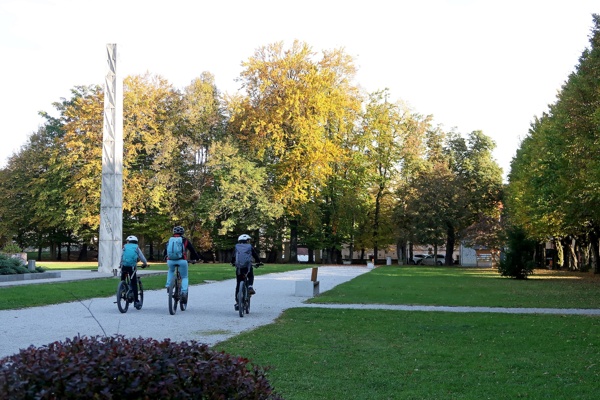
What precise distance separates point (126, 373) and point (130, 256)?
520 inches

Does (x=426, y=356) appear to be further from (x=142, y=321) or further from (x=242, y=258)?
(x=242, y=258)

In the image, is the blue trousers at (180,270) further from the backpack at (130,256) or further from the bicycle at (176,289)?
the backpack at (130,256)

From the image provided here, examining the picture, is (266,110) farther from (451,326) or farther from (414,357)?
(414,357)

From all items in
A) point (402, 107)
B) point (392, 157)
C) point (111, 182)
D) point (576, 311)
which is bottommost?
point (576, 311)

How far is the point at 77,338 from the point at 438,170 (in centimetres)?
6595

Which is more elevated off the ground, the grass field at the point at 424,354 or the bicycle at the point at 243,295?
the bicycle at the point at 243,295

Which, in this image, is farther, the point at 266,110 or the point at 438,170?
the point at 438,170

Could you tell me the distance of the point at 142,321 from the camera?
47.1 ft

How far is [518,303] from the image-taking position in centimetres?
2077

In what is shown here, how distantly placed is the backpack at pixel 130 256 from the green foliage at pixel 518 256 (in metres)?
26.7

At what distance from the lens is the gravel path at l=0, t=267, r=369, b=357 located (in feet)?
38.7

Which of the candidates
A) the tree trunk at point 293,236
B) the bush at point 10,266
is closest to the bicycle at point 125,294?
the bush at point 10,266

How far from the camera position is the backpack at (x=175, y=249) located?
16031mm

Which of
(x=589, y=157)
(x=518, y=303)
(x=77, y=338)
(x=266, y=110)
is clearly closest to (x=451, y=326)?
(x=518, y=303)
